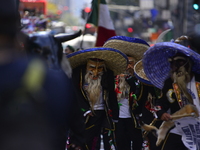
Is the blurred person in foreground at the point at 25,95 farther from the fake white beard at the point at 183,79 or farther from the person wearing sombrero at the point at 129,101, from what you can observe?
the person wearing sombrero at the point at 129,101

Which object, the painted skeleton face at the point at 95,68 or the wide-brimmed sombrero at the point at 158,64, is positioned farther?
the painted skeleton face at the point at 95,68

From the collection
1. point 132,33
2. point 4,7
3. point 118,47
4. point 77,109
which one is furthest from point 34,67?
point 132,33

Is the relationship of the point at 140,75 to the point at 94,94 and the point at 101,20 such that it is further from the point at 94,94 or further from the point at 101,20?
the point at 101,20

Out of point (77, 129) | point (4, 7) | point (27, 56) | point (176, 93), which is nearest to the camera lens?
point (4, 7)

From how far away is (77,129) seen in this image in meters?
4.00

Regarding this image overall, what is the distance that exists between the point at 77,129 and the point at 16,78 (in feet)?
3.44

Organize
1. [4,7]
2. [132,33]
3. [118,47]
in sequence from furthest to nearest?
[132,33]
[118,47]
[4,7]

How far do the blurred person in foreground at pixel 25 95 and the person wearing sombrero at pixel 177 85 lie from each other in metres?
2.64

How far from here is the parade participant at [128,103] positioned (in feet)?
25.7

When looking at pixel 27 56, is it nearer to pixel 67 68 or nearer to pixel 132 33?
pixel 67 68

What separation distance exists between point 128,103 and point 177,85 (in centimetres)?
224

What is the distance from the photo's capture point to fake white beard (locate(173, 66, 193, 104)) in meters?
5.74

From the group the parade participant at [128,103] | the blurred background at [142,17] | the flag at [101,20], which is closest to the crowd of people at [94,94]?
the parade participant at [128,103]

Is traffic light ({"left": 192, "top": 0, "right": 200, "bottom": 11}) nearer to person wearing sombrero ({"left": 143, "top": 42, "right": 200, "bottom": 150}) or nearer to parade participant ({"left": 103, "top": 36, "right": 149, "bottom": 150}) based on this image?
parade participant ({"left": 103, "top": 36, "right": 149, "bottom": 150})
